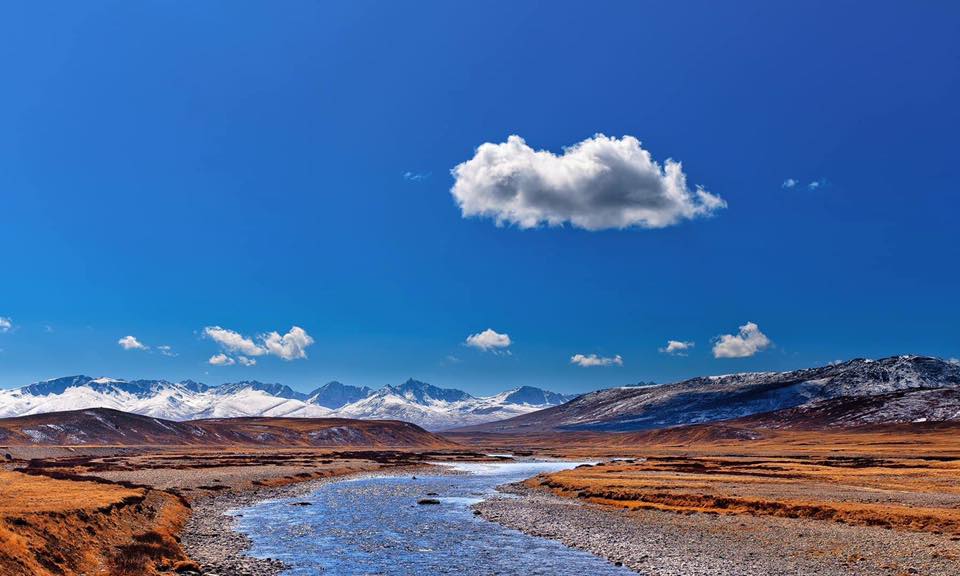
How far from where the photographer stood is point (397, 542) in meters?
41.9

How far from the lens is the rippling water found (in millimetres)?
33719

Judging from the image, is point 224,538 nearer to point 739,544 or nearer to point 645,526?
point 645,526

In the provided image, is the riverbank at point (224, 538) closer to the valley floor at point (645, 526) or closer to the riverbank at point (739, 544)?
the valley floor at point (645, 526)

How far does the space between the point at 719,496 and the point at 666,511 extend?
7886 millimetres

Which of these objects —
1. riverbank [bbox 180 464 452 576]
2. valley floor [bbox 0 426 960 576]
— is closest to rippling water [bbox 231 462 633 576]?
riverbank [bbox 180 464 452 576]

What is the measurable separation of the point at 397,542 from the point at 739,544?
21.2 metres

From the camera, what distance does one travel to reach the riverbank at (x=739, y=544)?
31.5 meters

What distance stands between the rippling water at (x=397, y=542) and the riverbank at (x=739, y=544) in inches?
94.7

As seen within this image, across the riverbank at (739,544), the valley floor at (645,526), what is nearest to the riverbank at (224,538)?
the valley floor at (645,526)

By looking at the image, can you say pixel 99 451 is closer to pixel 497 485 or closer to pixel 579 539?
pixel 497 485

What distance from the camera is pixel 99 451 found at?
582 ft

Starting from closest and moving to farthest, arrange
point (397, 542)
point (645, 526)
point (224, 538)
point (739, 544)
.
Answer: point (739, 544) < point (224, 538) < point (397, 542) < point (645, 526)

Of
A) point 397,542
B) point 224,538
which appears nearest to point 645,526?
point 397,542

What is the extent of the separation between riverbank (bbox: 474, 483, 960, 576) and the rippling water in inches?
94.7
